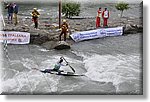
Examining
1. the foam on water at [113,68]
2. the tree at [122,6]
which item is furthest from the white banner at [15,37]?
the tree at [122,6]

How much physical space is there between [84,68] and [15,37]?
45.8 inches

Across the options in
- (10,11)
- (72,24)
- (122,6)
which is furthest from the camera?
(72,24)

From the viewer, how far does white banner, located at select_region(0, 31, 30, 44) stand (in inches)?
235

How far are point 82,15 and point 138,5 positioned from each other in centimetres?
91

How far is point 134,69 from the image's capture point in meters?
5.97

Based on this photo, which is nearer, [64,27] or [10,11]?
[10,11]

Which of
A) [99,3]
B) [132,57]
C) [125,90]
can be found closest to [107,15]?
[99,3]

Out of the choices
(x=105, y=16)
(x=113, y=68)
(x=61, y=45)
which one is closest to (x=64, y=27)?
(x=61, y=45)

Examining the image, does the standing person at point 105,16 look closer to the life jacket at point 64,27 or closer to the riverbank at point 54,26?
the riverbank at point 54,26

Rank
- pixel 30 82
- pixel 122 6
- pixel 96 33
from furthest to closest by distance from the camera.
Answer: pixel 96 33, pixel 122 6, pixel 30 82

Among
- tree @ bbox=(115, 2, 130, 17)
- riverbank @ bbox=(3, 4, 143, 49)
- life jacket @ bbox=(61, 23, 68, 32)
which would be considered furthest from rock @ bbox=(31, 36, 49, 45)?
tree @ bbox=(115, 2, 130, 17)

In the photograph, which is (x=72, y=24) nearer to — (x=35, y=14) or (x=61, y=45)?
(x=61, y=45)

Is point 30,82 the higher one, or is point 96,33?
point 96,33

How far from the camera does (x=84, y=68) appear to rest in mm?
6012
